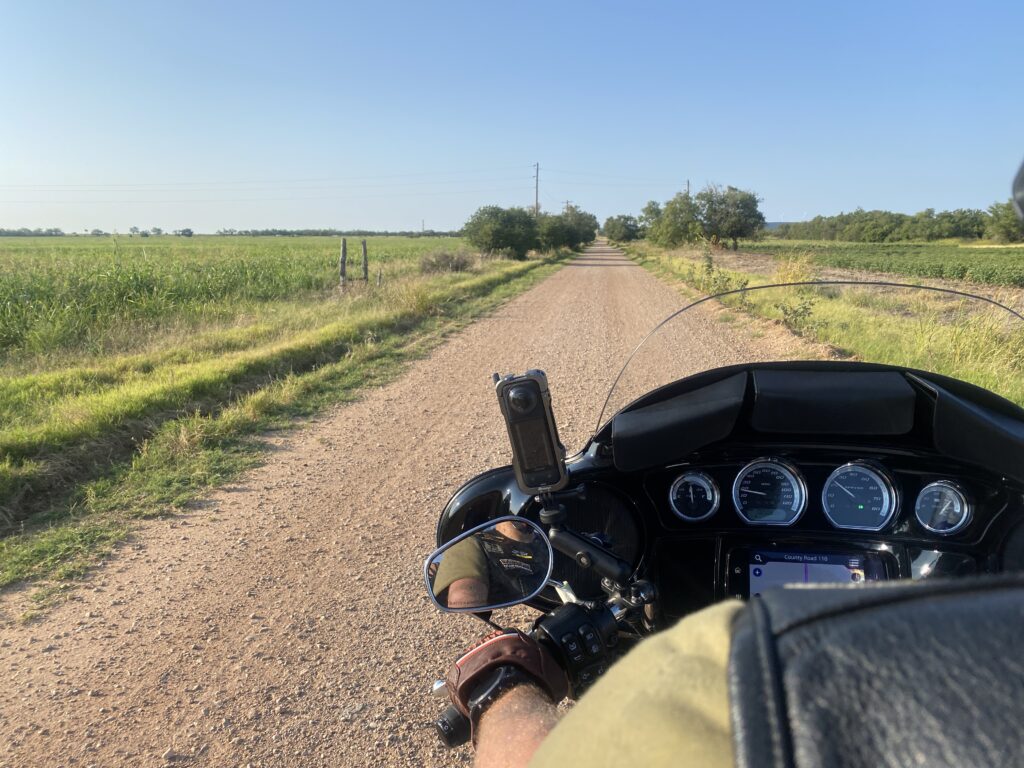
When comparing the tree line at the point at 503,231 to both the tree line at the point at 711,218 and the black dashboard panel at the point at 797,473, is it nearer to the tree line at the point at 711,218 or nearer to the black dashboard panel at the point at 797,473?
the tree line at the point at 711,218

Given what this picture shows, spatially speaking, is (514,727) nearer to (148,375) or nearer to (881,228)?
(148,375)

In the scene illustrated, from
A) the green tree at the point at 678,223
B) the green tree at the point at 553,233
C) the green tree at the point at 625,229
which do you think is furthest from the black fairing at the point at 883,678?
the green tree at the point at 625,229

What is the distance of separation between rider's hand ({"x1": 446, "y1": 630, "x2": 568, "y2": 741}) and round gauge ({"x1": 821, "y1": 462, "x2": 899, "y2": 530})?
1105mm

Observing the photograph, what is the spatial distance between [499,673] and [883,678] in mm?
1031

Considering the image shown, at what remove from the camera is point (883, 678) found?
0.51m

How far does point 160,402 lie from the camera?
6484 mm

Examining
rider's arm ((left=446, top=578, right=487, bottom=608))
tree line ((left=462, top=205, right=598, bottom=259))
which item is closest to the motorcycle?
rider's arm ((left=446, top=578, right=487, bottom=608))

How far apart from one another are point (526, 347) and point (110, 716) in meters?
8.46

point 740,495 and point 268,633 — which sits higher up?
point 740,495

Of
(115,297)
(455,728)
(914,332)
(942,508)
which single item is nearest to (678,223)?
(115,297)

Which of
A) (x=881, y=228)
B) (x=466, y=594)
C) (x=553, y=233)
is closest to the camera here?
(x=466, y=594)

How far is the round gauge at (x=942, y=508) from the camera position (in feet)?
6.83

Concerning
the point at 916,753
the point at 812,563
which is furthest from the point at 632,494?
the point at 916,753

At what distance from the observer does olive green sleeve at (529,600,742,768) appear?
1.81ft
